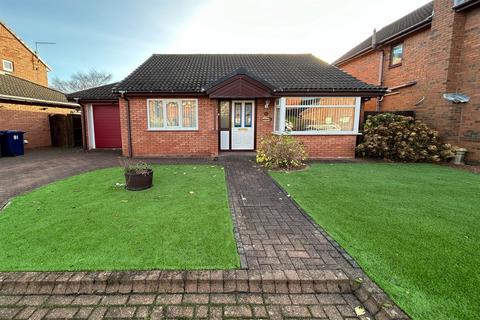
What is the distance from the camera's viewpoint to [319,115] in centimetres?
995

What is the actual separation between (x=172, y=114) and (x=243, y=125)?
3136 mm

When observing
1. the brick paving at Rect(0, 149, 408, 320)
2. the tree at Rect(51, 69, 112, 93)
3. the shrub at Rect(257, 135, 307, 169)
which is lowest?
the brick paving at Rect(0, 149, 408, 320)

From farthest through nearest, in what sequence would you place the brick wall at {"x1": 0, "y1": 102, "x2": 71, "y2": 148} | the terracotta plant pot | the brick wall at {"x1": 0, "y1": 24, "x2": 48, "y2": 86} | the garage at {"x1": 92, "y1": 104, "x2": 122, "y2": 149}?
the brick wall at {"x1": 0, "y1": 24, "x2": 48, "y2": 86} < the garage at {"x1": 92, "y1": 104, "x2": 122, "y2": 149} < the brick wall at {"x1": 0, "y1": 102, "x2": 71, "y2": 148} < the terracotta plant pot

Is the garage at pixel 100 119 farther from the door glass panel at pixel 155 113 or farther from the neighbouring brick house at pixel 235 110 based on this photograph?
the door glass panel at pixel 155 113

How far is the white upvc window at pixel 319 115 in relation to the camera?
32.2 feet

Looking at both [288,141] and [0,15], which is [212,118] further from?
[0,15]

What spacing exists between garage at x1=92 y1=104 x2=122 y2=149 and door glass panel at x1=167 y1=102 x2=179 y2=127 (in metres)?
4.39

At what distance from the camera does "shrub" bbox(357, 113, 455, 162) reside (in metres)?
9.22

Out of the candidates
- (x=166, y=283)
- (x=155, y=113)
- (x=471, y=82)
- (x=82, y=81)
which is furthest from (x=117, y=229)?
(x=82, y=81)

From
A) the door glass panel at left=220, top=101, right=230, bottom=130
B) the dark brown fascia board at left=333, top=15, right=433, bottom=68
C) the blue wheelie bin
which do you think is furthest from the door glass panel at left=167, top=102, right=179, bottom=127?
the dark brown fascia board at left=333, top=15, right=433, bottom=68

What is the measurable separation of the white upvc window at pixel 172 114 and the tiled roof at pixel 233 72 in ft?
2.11

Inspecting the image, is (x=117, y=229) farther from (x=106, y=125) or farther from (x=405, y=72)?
(x=405, y=72)

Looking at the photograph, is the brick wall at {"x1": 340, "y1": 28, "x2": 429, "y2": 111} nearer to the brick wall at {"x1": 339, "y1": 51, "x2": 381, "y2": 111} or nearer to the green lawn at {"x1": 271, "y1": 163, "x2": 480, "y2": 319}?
the brick wall at {"x1": 339, "y1": 51, "x2": 381, "y2": 111}

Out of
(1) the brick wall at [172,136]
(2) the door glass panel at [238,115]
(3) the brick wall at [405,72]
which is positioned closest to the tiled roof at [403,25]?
(3) the brick wall at [405,72]
